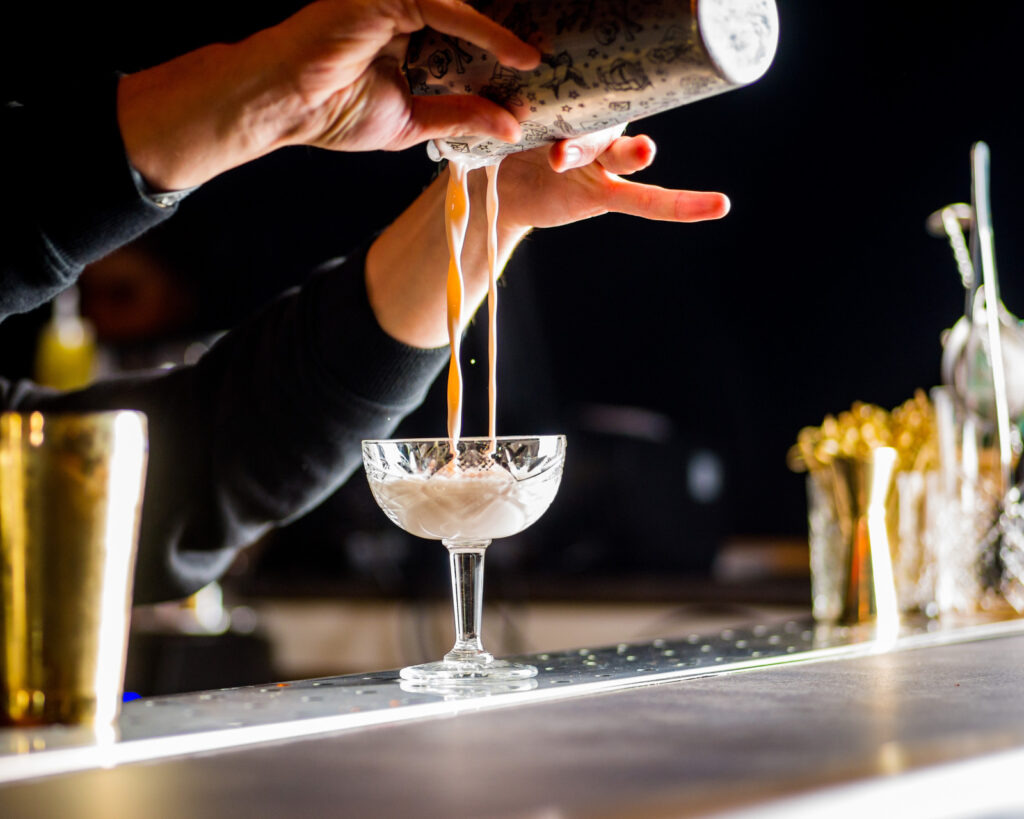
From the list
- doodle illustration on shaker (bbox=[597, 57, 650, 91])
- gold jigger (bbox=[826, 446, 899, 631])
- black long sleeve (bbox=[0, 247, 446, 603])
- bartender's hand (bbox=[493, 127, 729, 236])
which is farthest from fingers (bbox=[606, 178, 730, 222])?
gold jigger (bbox=[826, 446, 899, 631])

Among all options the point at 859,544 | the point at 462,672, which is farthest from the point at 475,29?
the point at 859,544

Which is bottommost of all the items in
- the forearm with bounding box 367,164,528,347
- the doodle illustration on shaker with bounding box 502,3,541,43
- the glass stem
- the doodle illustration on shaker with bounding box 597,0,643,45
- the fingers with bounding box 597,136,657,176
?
the glass stem

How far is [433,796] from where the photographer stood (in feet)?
1.63

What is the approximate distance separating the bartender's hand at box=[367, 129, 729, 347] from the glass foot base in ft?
1.33

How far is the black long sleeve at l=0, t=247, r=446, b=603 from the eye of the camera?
4.42ft

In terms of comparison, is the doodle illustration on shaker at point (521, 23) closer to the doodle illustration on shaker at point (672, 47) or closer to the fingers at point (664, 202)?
the doodle illustration on shaker at point (672, 47)

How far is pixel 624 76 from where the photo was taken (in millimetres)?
827

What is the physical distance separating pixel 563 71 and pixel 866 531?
0.83 meters

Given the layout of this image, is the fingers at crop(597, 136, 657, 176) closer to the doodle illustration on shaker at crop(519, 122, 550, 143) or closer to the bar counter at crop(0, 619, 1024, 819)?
the doodle illustration on shaker at crop(519, 122, 550, 143)

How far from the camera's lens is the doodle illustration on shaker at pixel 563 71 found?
835 millimetres

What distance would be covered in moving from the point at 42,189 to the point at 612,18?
0.50m

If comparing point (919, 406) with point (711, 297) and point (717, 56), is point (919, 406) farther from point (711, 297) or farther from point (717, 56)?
point (711, 297)

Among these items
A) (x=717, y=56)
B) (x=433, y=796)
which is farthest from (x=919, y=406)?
(x=433, y=796)

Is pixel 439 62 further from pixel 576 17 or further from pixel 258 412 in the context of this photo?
pixel 258 412
